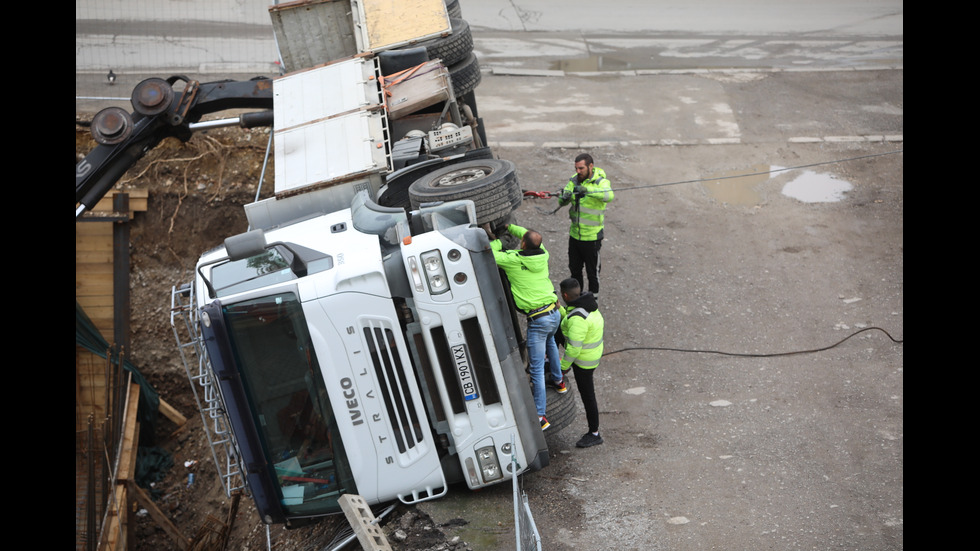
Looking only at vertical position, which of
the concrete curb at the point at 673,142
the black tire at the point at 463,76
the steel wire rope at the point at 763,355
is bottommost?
the steel wire rope at the point at 763,355

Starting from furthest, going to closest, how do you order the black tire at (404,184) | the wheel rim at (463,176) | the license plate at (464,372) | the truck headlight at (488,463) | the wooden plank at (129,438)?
the wooden plank at (129,438), the black tire at (404,184), the wheel rim at (463,176), the truck headlight at (488,463), the license plate at (464,372)

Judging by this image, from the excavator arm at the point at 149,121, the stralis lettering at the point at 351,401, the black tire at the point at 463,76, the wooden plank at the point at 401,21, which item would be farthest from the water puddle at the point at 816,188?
the stralis lettering at the point at 351,401

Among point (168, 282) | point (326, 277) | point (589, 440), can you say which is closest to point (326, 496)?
point (326, 277)

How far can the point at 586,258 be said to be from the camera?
932cm

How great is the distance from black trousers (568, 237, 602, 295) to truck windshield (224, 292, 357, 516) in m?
4.11

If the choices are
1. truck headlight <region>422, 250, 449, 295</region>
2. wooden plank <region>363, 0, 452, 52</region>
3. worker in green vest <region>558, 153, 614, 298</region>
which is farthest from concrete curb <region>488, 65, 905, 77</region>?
truck headlight <region>422, 250, 449, 295</region>

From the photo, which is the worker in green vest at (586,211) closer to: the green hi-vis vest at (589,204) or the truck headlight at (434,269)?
the green hi-vis vest at (589,204)

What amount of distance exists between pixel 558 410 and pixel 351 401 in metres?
1.89

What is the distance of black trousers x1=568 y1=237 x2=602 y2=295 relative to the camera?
923cm

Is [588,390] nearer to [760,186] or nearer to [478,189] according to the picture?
[478,189]

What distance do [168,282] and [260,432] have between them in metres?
7.32

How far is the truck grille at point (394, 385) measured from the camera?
583cm

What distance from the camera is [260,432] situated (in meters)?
5.88

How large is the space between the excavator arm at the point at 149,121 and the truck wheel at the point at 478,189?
3.47m
